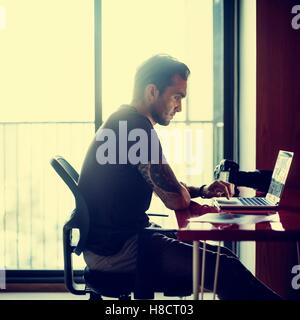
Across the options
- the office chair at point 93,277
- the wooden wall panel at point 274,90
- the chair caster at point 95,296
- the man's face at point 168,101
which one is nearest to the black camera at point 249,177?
the wooden wall panel at point 274,90

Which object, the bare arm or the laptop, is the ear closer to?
the bare arm

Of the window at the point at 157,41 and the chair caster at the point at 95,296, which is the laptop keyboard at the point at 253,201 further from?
the window at the point at 157,41

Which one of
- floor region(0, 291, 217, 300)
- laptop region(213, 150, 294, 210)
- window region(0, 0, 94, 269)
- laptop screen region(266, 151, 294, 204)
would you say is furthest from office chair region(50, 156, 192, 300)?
window region(0, 0, 94, 269)

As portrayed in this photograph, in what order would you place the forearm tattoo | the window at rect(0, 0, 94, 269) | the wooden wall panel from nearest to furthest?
the forearm tattoo
the wooden wall panel
the window at rect(0, 0, 94, 269)

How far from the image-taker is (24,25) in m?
3.67

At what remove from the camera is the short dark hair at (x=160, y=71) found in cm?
205

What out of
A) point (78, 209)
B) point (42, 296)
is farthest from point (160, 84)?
point (42, 296)

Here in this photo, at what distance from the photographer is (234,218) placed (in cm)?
171

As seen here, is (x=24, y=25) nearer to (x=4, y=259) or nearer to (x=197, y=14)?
(x=197, y=14)

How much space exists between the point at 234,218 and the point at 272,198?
44 centimetres

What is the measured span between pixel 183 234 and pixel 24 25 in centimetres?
262

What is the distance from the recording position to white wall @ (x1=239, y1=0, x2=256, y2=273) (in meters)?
2.80

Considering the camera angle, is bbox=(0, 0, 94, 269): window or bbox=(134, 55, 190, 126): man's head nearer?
bbox=(134, 55, 190, 126): man's head

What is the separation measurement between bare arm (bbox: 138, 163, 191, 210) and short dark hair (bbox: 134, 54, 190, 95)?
334mm
